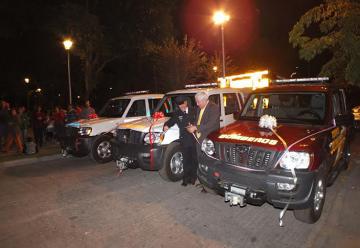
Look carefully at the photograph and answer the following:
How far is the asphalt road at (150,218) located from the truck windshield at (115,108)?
9.38 ft

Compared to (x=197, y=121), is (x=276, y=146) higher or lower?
lower

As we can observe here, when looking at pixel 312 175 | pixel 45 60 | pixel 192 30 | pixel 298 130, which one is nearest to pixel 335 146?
pixel 298 130

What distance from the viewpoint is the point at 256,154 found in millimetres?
4520

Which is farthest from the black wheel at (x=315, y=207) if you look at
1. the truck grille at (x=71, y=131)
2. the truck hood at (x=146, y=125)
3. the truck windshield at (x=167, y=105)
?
the truck grille at (x=71, y=131)

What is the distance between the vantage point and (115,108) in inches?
396

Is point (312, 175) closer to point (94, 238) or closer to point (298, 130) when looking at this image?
point (298, 130)

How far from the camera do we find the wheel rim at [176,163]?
709 cm

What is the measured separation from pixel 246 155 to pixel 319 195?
1293 mm

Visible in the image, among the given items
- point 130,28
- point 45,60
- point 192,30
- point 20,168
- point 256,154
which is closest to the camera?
point 256,154

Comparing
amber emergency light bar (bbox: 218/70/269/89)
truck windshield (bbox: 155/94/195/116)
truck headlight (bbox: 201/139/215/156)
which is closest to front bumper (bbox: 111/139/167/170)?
truck windshield (bbox: 155/94/195/116)

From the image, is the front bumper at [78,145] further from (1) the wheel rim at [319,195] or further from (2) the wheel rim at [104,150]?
(1) the wheel rim at [319,195]

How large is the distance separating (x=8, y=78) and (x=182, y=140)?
2972 centimetres

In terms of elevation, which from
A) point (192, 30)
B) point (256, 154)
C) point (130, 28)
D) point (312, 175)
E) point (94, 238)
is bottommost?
point (94, 238)

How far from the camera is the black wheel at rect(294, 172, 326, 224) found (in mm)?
4479
